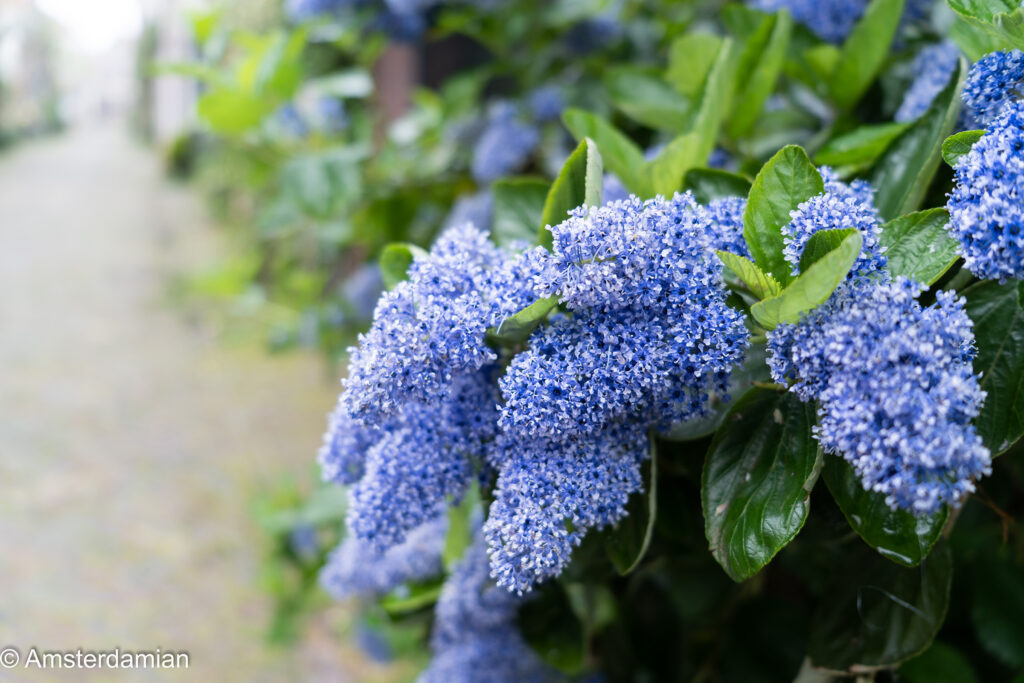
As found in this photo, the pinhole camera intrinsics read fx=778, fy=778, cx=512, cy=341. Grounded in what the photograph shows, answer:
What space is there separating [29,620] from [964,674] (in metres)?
3.62

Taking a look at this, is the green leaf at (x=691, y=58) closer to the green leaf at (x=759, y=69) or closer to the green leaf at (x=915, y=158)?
the green leaf at (x=759, y=69)

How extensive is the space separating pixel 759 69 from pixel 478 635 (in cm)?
89

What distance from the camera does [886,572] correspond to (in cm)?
93

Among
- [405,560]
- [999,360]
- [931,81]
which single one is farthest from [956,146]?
[405,560]

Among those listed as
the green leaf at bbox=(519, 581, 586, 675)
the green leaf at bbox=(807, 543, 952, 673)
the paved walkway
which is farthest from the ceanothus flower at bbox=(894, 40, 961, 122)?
the paved walkway

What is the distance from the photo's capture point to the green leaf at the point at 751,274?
0.68 m

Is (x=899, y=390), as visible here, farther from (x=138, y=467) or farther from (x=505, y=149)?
(x=138, y=467)

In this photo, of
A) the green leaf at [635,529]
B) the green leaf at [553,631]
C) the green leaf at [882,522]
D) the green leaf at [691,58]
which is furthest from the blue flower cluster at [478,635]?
the green leaf at [691,58]

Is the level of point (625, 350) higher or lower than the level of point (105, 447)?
lower

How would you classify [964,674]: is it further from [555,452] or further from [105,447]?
[105,447]

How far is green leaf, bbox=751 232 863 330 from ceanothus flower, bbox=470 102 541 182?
1.24m

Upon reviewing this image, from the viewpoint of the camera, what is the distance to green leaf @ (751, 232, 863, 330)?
1.95ft

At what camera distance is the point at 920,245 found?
68 cm

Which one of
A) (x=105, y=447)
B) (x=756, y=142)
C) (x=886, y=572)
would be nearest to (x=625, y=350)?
(x=886, y=572)
